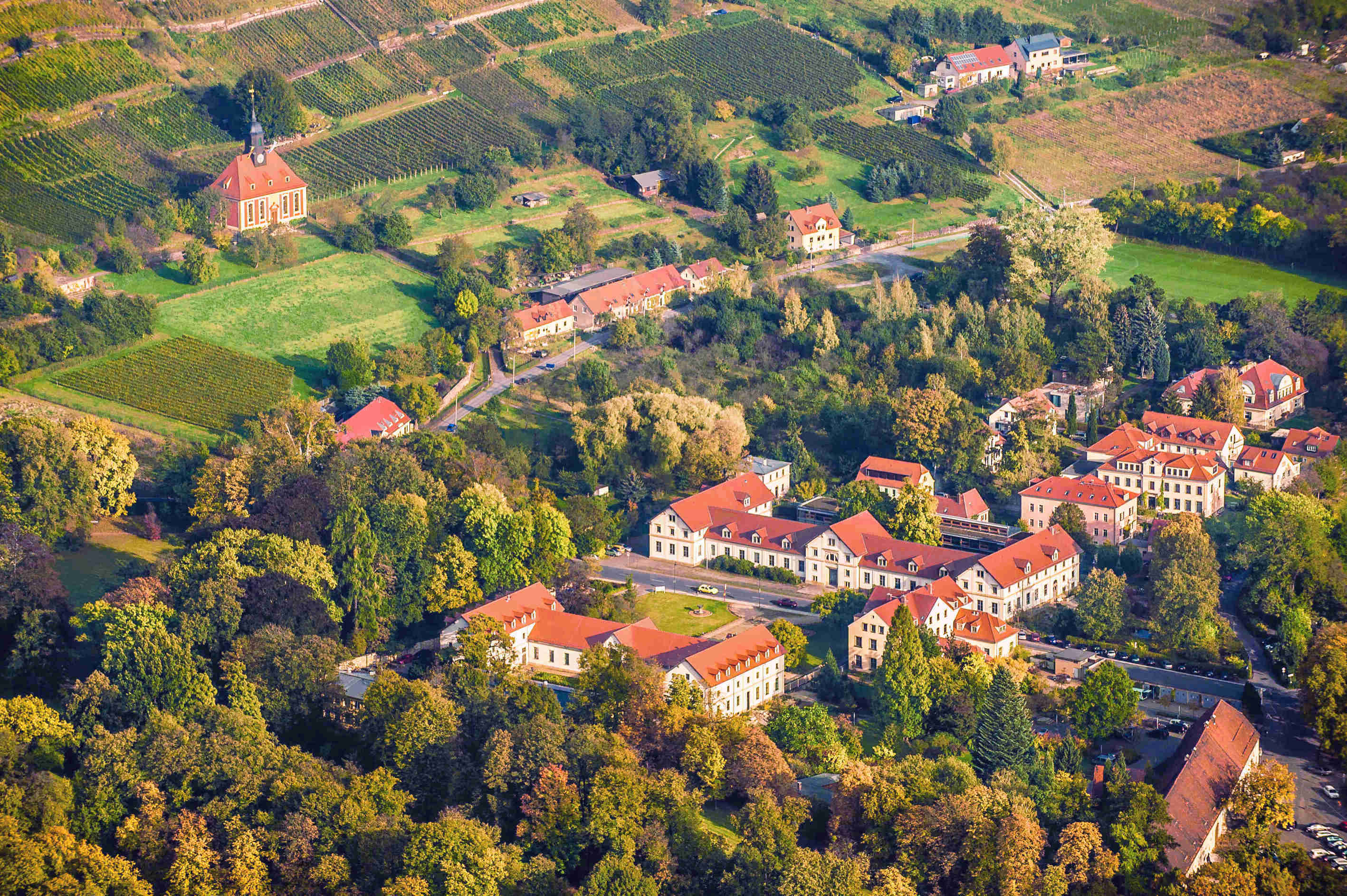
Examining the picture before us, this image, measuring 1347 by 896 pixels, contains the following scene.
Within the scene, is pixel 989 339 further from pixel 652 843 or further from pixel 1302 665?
pixel 652 843

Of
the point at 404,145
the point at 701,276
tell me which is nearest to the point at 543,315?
the point at 701,276

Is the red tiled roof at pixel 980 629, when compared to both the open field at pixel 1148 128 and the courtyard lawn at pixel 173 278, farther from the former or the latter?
the open field at pixel 1148 128

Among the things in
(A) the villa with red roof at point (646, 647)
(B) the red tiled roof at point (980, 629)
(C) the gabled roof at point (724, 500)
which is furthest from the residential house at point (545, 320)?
(B) the red tiled roof at point (980, 629)

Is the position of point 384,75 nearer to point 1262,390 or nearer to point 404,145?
point 404,145

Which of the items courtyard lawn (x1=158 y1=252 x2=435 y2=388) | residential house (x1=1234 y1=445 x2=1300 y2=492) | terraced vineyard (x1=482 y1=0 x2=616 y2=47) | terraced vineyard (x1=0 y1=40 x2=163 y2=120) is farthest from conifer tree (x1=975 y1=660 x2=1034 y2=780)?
terraced vineyard (x1=482 y1=0 x2=616 y2=47)

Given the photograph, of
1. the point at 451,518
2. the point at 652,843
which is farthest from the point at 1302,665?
the point at 451,518
